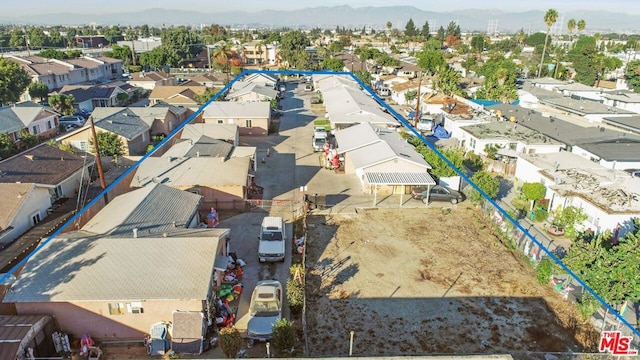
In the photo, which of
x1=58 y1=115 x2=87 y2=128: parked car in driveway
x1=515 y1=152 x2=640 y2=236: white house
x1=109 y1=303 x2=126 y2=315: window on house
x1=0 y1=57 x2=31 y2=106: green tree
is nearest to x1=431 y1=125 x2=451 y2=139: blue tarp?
x1=515 y1=152 x2=640 y2=236: white house

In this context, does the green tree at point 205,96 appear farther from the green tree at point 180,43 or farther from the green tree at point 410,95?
the green tree at point 180,43

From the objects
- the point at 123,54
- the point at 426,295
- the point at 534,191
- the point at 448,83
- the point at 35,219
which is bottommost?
the point at 426,295

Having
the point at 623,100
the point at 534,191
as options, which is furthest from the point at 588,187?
the point at 623,100

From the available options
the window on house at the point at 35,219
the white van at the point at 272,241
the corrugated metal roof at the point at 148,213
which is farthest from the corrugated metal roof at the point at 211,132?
the white van at the point at 272,241

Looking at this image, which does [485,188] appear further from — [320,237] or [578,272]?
[320,237]

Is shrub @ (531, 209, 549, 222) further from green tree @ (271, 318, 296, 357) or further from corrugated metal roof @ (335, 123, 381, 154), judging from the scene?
green tree @ (271, 318, 296, 357)

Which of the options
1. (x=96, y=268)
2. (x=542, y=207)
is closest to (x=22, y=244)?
(x=96, y=268)
